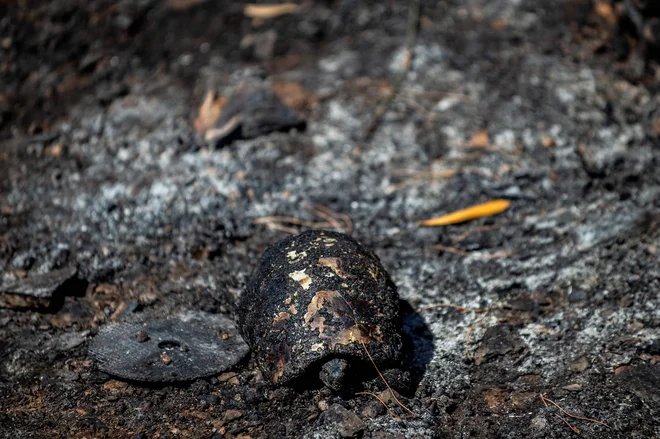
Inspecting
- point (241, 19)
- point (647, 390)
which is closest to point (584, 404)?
point (647, 390)

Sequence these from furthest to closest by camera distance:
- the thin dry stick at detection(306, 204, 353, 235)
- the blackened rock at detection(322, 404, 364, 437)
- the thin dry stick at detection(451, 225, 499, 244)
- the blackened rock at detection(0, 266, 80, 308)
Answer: the thin dry stick at detection(306, 204, 353, 235) → the thin dry stick at detection(451, 225, 499, 244) → the blackened rock at detection(0, 266, 80, 308) → the blackened rock at detection(322, 404, 364, 437)

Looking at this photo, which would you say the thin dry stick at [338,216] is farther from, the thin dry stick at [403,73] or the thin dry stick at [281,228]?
the thin dry stick at [403,73]

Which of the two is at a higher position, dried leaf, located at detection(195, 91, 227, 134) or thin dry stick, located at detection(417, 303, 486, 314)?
dried leaf, located at detection(195, 91, 227, 134)

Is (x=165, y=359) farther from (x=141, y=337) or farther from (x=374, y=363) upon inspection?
(x=374, y=363)

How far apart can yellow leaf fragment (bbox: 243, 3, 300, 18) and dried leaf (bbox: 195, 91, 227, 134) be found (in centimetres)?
97

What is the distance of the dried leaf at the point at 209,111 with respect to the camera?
4.19 meters

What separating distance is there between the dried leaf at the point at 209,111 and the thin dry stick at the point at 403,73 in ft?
3.20

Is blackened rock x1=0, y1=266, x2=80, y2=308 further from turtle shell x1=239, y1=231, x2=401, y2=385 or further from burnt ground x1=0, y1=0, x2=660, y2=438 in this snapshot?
turtle shell x1=239, y1=231, x2=401, y2=385

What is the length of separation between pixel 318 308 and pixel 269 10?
3.34 meters

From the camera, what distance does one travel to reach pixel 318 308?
2.38 m

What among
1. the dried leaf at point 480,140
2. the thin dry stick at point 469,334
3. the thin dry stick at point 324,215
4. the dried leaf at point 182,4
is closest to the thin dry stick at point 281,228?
the thin dry stick at point 324,215

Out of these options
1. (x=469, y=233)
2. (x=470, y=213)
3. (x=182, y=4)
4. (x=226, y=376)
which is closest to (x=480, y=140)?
(x=470, y=213)

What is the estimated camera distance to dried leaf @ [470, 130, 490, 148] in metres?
4.05

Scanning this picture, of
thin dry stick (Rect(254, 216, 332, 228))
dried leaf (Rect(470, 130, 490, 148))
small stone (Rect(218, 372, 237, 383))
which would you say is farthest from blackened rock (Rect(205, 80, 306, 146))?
small stone (Rect(218, 372, 237, 383))
